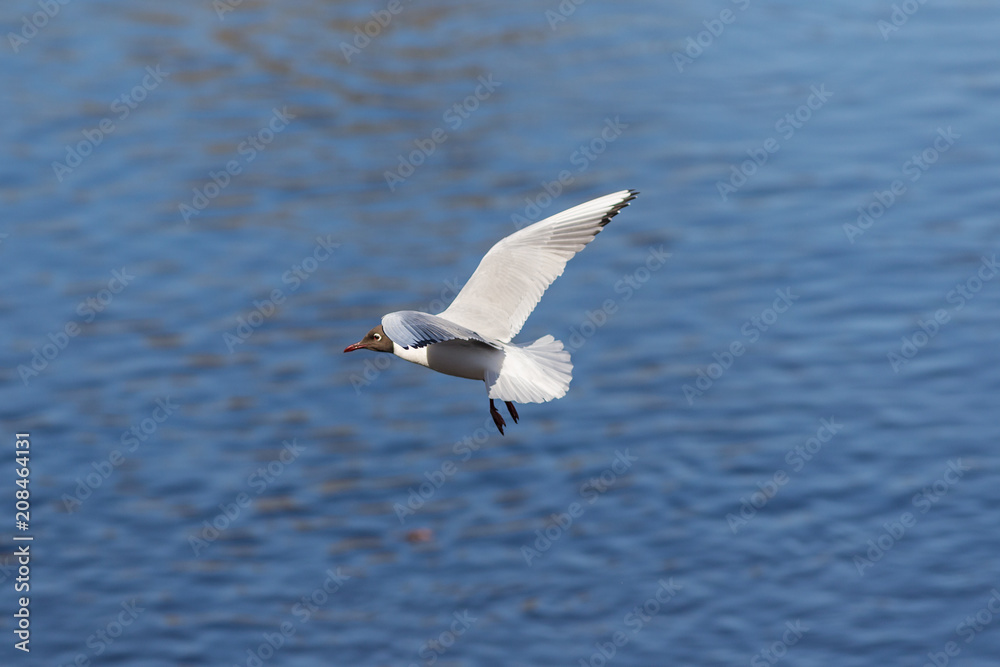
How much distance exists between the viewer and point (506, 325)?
12.9m

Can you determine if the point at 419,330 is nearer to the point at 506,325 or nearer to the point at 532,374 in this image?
the point at 532,374

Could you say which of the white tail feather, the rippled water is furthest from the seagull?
the rippled water

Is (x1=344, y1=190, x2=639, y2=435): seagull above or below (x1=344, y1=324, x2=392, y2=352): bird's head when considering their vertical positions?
above

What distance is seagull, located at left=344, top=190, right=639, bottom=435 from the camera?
11125 millimetres

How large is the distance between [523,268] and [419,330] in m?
3.05

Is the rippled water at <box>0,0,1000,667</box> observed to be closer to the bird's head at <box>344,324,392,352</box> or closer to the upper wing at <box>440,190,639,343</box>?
the upper wing at <box>440,190,639,343</box>

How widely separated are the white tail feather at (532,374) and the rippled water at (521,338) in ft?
37.3

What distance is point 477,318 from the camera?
1280cm

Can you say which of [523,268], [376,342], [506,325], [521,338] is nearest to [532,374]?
[506,325]

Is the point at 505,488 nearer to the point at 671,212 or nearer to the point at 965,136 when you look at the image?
the point at 671,212

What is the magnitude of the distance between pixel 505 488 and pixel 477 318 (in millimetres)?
12349

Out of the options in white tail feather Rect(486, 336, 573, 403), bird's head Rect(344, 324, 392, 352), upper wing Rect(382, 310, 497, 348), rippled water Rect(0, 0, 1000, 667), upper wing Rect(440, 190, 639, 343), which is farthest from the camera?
rippled water Rect(0, 0, 1000, 667)

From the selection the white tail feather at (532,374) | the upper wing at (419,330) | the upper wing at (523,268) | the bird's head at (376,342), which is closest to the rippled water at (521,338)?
the upper wing at (523,268)

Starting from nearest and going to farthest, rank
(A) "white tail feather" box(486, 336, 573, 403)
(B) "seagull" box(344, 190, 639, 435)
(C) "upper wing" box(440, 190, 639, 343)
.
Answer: (B) "seagull" box(344, 190, 639, 435)
(A) "white tail feather" box(486, 336, 573, 403)
(C) "upper wing" box(440, 190, 639, 343)
